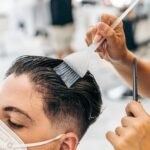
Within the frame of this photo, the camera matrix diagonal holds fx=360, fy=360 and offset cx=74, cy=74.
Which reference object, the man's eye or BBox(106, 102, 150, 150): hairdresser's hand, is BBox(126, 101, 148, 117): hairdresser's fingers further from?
the man's eye

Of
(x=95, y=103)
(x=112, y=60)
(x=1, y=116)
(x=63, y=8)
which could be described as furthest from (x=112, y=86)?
(x=1, y=116)

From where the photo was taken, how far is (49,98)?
95cm

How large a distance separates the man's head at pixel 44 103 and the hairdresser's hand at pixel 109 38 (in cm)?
12

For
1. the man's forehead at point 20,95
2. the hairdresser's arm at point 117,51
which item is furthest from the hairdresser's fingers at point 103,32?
the man's forehead at point 20,95

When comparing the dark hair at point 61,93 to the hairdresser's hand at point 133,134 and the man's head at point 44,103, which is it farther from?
the hairdresser's hand at point 133,134

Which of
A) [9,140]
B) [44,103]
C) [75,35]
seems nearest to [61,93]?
[44,103]

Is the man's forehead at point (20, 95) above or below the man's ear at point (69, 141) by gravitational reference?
above

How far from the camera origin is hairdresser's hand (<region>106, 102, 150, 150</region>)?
79 cm

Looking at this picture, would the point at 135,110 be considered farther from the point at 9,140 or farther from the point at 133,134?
the point at 9,140

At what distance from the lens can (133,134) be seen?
79cm

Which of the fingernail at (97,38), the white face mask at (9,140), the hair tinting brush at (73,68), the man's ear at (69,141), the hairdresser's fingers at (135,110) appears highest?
the fingernail at (97,38)

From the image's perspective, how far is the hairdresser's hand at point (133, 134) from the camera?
2.58 ft

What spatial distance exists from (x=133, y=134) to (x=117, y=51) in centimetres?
39

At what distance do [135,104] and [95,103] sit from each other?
187 millimetres
